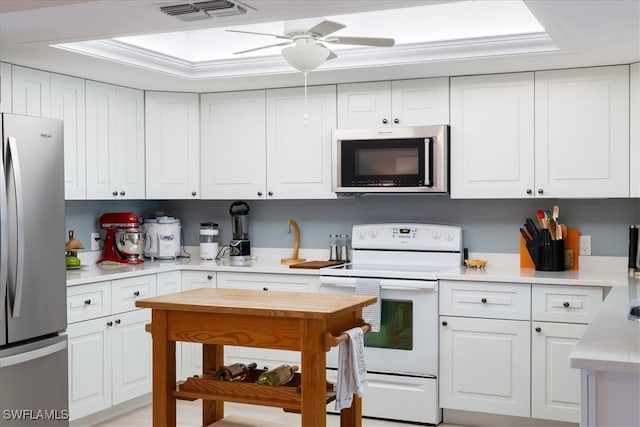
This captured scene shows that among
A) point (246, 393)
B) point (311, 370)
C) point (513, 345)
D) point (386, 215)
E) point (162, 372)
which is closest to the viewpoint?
point (311, 370)

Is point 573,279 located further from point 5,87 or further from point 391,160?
point 5,87

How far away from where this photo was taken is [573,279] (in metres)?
4.03

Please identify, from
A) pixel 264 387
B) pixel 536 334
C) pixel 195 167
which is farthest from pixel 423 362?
pixel 195 167

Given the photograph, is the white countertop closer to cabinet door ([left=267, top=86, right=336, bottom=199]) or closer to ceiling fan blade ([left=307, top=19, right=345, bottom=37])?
cabinet door ([left=267, top=86, right=336, bottom=199])

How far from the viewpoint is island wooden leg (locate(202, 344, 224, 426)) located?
322cm

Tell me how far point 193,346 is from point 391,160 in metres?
1.80

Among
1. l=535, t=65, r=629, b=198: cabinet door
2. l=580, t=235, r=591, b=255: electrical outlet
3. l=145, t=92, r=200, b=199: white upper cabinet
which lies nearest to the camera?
l=535, t=65, r=629, b=198: cabinet door

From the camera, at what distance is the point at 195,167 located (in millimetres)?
5262

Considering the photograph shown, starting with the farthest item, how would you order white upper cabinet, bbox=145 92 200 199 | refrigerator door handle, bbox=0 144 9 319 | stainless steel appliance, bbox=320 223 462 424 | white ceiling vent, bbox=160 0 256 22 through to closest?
white upper cabinet, bbox=145 92 200 199 → stainless steel appliance, bbox=320 223 462 424 → refrigerator door handle, bbox=0 144 9 319 → white ceiling vent, bbox=160 0 256 22

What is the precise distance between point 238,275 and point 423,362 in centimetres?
132

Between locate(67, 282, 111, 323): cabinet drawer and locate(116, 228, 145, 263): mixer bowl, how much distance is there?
733mm

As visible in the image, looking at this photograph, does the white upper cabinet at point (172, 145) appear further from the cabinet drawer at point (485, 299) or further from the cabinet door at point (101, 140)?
the cabinet drawer at point (485, 299)

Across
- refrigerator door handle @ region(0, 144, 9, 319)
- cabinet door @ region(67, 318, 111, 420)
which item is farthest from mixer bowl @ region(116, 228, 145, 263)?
refrigerator door handle @ region(0, 144, 9, 319)

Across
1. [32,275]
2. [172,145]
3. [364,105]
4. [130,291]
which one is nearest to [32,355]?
[32,275]
